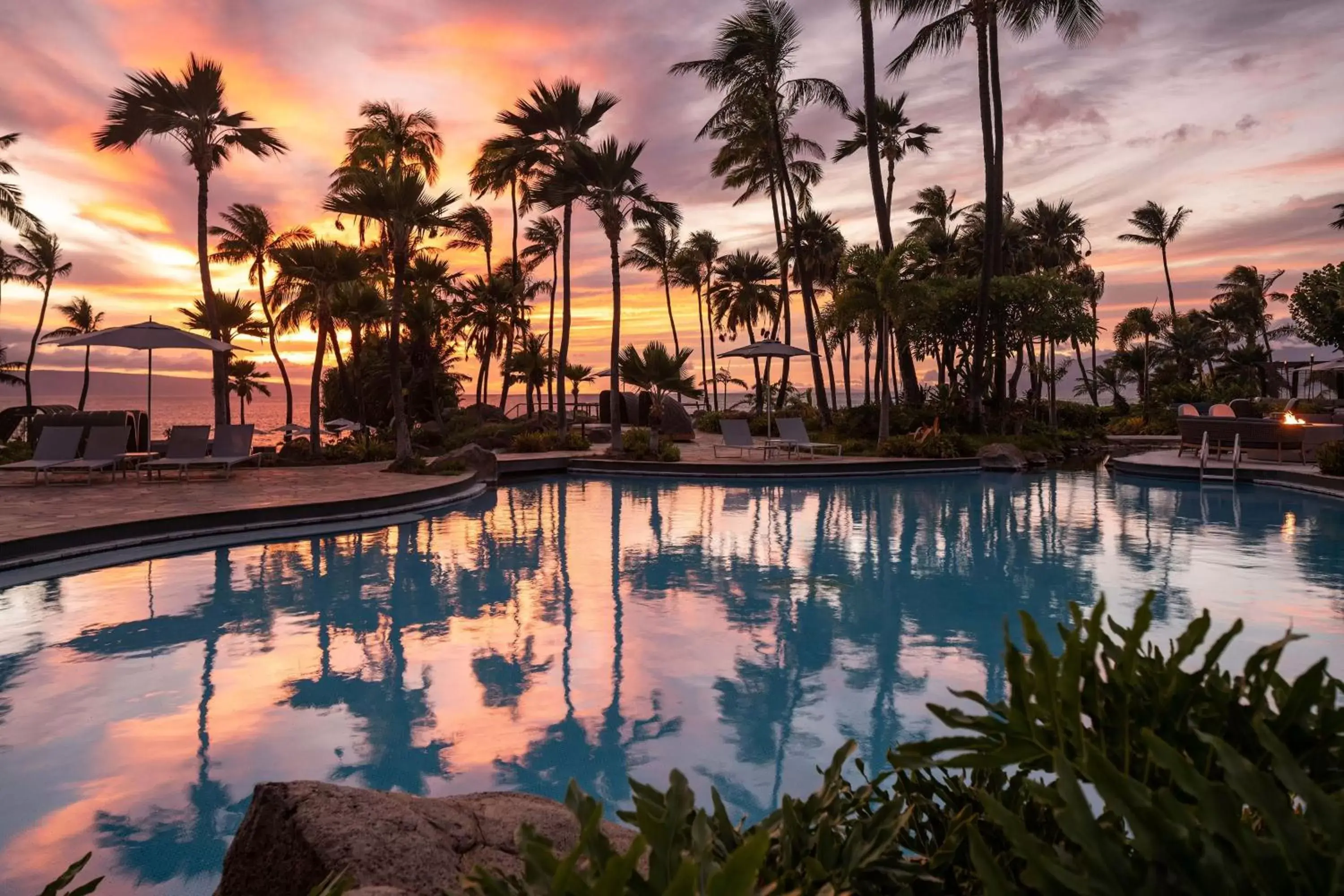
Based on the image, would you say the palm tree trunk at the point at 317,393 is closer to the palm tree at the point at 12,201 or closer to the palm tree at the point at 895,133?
the palm tree at the point at 12,201

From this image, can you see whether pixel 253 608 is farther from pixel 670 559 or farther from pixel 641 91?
pixel 641 91

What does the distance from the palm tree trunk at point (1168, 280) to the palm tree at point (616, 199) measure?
41.5 meters

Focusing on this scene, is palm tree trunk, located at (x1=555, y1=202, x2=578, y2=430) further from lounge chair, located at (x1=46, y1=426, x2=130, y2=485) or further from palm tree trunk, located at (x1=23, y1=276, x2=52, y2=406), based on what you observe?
palm tree trunk, located at (x1=23, y1=276, x2=52, y2=406)

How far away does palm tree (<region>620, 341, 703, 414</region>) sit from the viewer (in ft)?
64.7

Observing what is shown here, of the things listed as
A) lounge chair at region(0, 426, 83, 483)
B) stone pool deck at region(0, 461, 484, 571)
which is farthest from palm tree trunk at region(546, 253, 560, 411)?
lounge chair at region(0, 426, 83, 483)

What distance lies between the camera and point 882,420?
2259cm

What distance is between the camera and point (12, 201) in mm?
23094

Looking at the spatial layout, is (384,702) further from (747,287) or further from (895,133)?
(747,287)

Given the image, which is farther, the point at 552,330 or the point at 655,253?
the point at 655,253

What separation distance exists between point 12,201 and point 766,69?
77.5 feet

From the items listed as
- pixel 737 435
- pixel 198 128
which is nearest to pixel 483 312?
pixel 198 128

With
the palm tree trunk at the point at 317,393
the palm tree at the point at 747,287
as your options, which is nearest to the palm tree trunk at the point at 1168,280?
the palm tree at the point at 747,287

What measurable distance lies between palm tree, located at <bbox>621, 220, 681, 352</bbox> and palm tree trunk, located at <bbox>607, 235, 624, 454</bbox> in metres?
11.5

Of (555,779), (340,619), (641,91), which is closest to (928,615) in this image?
(555,779)
